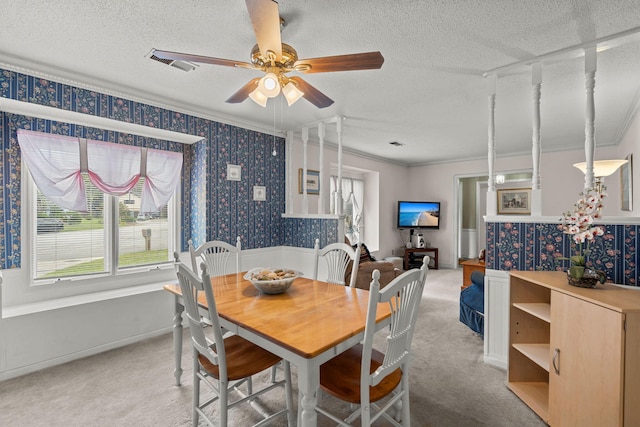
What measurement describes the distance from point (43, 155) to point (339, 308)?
9.63 feet

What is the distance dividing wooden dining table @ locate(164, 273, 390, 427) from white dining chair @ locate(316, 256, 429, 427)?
0.12m

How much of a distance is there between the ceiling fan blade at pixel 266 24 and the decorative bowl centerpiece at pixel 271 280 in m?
1.35

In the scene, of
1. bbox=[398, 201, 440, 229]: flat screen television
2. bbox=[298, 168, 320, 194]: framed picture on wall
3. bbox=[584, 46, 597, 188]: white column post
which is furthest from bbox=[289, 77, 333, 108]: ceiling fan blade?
bbox=[398, 201, 440, 229]: flat screen television

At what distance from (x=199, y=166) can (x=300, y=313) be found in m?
2.64

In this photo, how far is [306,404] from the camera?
1.24 metres

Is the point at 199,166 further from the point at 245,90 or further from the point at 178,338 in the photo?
the point at 178,338

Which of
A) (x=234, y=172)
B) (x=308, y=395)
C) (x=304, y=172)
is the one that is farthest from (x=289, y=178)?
(x=308, y=395)

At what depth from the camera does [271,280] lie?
2.01 m

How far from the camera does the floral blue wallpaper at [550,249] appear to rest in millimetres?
1943

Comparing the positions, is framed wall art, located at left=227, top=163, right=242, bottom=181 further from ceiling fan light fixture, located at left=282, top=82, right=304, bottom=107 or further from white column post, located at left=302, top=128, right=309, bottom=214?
ceiling fan light fixture, located at left=282, top=82, right=304, bottom=107

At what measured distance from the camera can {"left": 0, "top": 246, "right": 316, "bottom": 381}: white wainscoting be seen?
2.34m

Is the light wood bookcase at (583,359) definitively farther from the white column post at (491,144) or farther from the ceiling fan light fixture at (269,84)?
the ceiling fan light fixture at (269,84)

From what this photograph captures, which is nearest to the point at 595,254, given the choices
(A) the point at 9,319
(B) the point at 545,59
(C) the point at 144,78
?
(B) the point at 545,59

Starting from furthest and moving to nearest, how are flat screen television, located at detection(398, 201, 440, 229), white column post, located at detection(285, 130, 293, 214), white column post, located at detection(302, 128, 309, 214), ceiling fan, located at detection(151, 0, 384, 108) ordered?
1. flat screen television, located at detection(398, 201, 440, 229)
2. white column post, located at detection(285, 130, 293, 214)
3. white column post, located at detection(302, 128, 309, 214)
4. ceiling fan, located at detection(151, 0, 384, 108)
